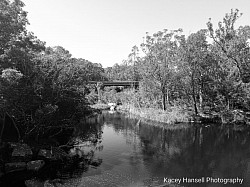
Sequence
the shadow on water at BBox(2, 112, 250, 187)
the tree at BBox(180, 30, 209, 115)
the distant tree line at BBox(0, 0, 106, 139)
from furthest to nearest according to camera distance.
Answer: the tree at BBox(180, 30, 209, 115) → the shadow on water at BBox(2, 112, 250, 187) → the distant tree line at BBox(0, 0, 106, 139)

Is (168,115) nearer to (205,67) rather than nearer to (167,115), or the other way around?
(167,115)

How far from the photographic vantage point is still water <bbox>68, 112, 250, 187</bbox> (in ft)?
50.9

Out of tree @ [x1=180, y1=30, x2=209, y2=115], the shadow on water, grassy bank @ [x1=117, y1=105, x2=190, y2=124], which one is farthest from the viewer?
tree @ [x1=180, y1=30, x2=209, y2=115]

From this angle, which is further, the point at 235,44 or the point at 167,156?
the point at 235,44

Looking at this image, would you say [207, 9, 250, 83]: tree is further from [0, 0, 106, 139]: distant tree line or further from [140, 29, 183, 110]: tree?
[0, 0, 106, 139]: distant tree line

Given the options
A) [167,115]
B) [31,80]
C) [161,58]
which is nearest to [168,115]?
[167,115]

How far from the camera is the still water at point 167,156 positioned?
1552cm

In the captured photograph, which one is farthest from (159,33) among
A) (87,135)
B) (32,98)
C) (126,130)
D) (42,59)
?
(32,98)

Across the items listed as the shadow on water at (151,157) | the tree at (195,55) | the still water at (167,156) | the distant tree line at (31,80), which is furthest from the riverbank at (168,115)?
the distant tree line at (31,80)

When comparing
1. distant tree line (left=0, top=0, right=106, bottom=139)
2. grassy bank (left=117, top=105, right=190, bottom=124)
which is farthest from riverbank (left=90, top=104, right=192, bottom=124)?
distant tree line (left=0, top=0, right=106, bottom=139)

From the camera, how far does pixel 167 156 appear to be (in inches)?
813

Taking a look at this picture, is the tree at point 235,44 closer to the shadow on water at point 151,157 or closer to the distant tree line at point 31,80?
the shadow on water at point 151,157

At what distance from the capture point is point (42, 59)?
1952cm

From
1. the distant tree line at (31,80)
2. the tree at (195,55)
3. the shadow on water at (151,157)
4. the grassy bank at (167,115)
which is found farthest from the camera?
the tree at (195,55)
